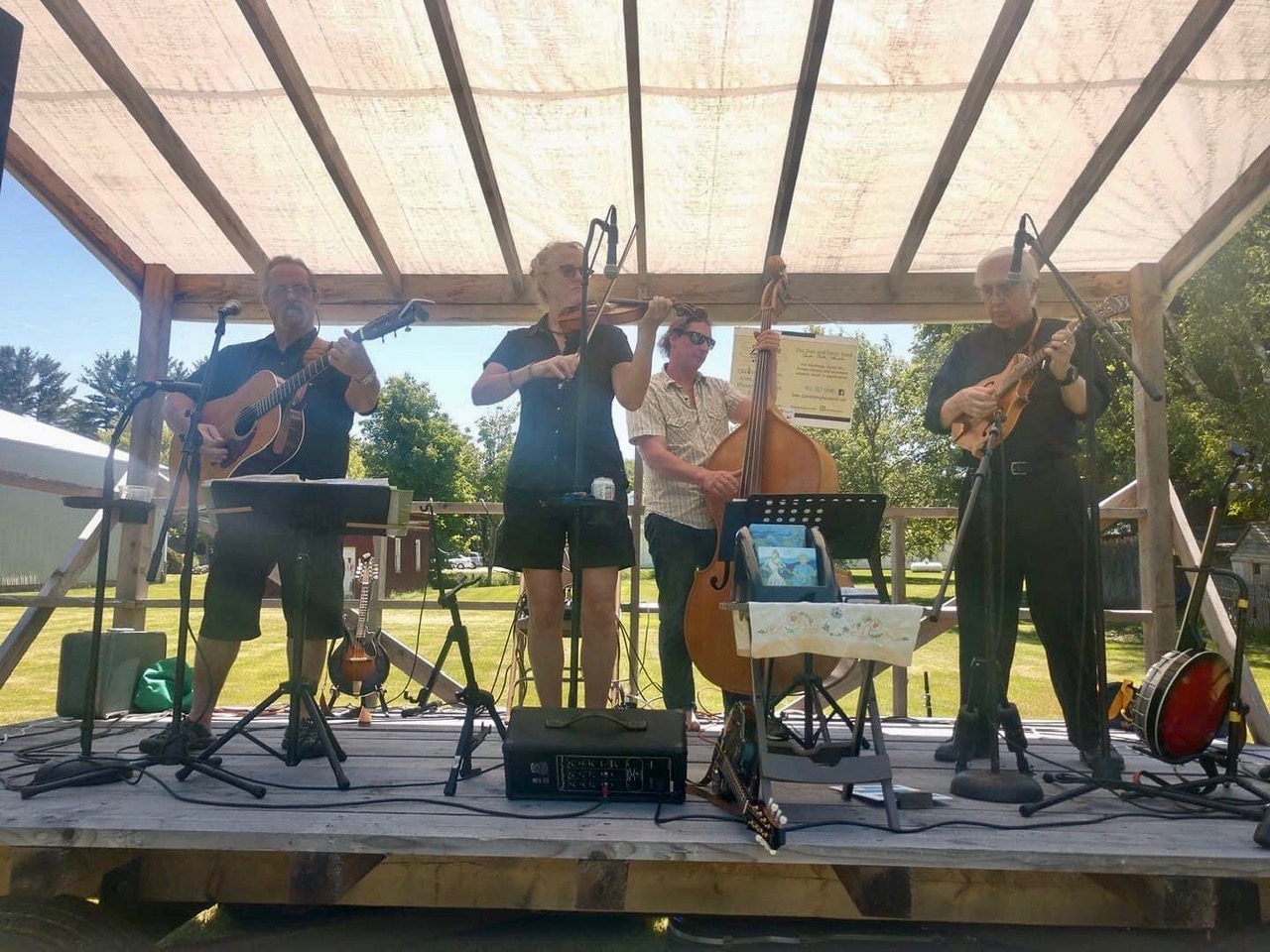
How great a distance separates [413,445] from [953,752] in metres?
34.1

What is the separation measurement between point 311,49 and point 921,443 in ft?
70.7

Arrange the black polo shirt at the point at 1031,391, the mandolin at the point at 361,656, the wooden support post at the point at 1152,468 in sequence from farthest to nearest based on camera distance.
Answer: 1. the mandolin at the point at 361,656
2. the wooden support post at the point at 1152,468
3. the black polo shirt at the point at 1031,391

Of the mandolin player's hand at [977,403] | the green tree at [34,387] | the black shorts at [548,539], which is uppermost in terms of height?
the green tree at [34,387]

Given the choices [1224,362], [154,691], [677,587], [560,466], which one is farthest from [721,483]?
[1224,362]

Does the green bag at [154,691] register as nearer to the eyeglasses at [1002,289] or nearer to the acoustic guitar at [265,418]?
the acoustic guitar at [265,418]

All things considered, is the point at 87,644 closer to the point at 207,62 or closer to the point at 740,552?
the point at 207,62

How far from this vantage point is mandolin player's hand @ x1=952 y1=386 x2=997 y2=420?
309 cm

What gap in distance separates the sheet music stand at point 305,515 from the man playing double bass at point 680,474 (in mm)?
1213

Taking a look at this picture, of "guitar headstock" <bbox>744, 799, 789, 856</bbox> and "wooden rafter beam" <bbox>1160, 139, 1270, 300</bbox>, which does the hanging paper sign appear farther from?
"guitar headstock" <bbox>744, 799, 789, 856</bbox>

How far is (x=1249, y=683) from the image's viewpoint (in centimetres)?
392

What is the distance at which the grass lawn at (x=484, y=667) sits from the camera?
815 centimetres

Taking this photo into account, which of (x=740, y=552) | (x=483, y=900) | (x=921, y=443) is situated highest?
(x=921, y=443)

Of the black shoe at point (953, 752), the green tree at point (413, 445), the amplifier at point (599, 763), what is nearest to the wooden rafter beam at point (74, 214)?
the amplifier at point (599, 763)

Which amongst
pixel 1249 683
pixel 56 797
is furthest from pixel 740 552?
pixel 1249 683
